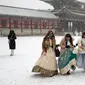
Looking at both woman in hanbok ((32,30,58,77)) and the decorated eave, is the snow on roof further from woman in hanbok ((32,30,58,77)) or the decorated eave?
woman in hanbok ((32,30,58,77))

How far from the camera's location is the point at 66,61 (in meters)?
8.30

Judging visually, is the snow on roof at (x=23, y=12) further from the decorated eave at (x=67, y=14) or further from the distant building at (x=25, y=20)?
the decorated eave at (x=67, y=14)

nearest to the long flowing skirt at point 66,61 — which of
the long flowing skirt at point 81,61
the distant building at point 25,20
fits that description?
the long flowing skirt at point 81,61

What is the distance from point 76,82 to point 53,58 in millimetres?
1281

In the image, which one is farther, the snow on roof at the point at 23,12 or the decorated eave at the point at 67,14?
the decorated eave at the point at 67,14

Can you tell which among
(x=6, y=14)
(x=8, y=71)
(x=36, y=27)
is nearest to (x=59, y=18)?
(x=36, y=27)

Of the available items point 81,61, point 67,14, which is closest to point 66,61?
point 81,61

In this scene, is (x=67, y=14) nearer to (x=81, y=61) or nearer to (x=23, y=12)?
(x=23, y=12)

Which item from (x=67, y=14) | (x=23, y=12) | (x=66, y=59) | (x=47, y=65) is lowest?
(x=47, y=65)

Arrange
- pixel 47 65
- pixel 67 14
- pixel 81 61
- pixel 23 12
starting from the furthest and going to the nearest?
pixel 67 14, pixel 23 12, pixel 81 61, pixel 47 65

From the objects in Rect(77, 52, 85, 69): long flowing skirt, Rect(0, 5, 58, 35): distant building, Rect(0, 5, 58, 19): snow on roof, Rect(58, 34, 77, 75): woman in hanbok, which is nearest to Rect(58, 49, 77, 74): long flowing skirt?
Rect(58, 34, 77, 75): woman in hanbok

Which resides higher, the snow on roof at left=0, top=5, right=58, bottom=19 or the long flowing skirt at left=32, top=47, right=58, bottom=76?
the snow on roof at left=0, top=5, right=58, bottom=19

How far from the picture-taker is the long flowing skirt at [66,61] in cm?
829

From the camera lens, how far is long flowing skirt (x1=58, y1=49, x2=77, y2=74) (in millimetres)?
8289
